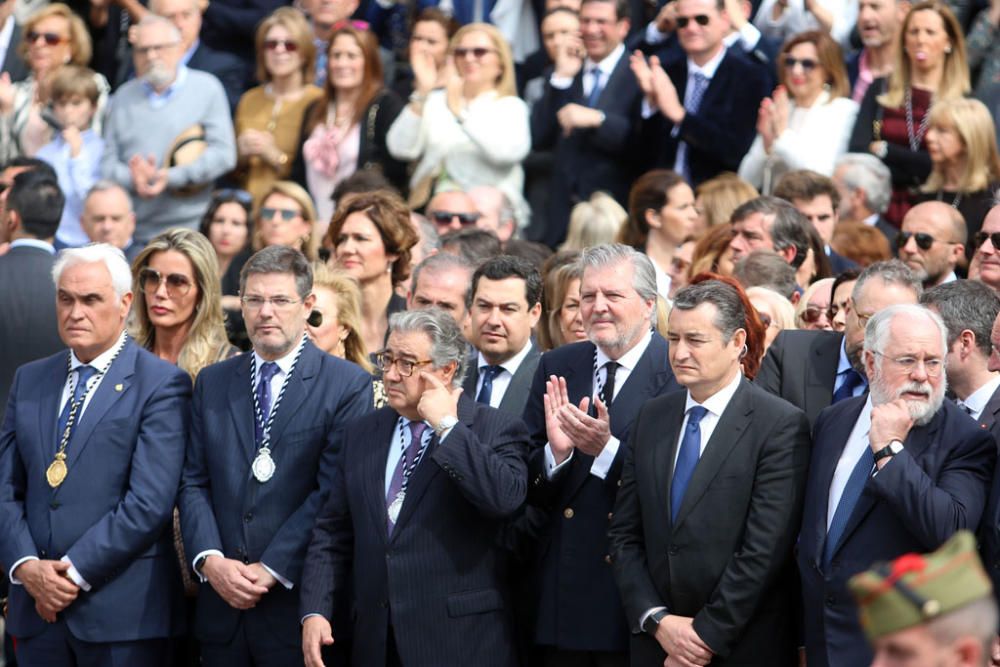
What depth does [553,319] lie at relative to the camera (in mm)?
9094

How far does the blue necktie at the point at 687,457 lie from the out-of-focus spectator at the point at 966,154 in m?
4.24

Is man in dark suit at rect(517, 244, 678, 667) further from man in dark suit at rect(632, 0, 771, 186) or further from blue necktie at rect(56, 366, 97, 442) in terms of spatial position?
man in dark suit at rect(632, 0, 771, 186)

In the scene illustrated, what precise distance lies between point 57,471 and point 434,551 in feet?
6.02

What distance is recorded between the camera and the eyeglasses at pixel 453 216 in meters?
11.7

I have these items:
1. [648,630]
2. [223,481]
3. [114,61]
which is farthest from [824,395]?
[114,61]

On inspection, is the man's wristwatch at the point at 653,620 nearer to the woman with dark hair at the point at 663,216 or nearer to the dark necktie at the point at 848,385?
the dark necktie at the point at 848,385

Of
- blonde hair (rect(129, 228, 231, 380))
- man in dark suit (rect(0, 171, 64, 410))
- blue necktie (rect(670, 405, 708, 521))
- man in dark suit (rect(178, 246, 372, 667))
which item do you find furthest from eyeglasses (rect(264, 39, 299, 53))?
blue necktie (rect(670, 405, 708, 521))

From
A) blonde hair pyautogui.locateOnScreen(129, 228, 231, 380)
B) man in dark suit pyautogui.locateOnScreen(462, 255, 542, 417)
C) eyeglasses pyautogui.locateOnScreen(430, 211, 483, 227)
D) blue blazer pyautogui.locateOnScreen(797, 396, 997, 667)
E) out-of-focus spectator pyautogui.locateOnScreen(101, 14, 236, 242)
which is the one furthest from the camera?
out-of-focus spectator pyautogui.locateOnScreen(101, 14, 236, 242)

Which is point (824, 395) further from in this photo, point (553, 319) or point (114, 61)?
point (114, 61)

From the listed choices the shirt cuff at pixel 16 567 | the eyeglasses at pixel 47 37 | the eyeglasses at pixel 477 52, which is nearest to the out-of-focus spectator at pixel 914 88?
the eyeglasses at pixel 477 52

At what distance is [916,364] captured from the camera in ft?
21.2

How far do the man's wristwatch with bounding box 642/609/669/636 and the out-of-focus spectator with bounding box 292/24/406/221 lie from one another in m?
6.51

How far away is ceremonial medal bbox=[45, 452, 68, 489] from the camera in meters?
7.83

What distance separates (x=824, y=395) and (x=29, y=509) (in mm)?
3686
